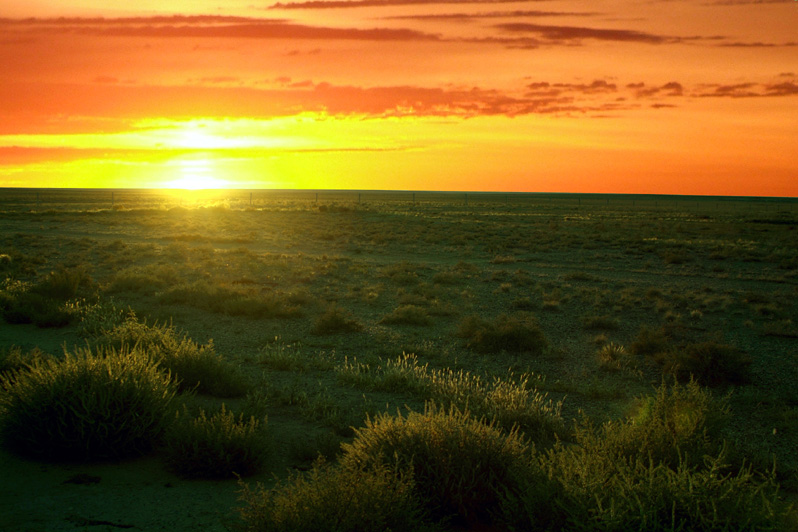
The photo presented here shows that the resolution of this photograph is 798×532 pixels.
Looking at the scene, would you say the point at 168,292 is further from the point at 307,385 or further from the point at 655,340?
the point at 655,340

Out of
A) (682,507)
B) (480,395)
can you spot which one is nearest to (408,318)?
(480,395)

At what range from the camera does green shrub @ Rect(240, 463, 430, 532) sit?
13.4 ft

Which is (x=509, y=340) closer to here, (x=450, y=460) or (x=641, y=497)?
(x=450, y=460)

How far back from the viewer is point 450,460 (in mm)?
5113

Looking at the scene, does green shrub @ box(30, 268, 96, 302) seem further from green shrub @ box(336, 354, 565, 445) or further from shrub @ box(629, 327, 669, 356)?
shrub @ box(629, 327, 669, 356)

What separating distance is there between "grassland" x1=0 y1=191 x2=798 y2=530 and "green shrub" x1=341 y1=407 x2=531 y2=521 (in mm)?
129

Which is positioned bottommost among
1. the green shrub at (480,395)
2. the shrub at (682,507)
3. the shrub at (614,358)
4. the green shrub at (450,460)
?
the shrub at (614,358)

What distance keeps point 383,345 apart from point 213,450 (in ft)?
21.3

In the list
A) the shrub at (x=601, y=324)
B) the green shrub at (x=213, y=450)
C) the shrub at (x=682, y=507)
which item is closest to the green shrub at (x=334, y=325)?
the shrub at (x=601, y=324)

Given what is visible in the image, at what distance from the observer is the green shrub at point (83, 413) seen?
6152 mm

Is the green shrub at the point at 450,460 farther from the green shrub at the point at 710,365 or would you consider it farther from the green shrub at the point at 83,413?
the green shrub at the point at 710,365

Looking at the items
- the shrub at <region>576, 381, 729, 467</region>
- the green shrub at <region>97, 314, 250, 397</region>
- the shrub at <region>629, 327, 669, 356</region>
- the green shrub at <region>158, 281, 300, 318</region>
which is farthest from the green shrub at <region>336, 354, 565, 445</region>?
the green shrub at <region>158, 281, 300, 318</region>

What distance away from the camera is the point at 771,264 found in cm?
2755

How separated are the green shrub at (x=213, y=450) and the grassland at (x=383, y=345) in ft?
0.08
